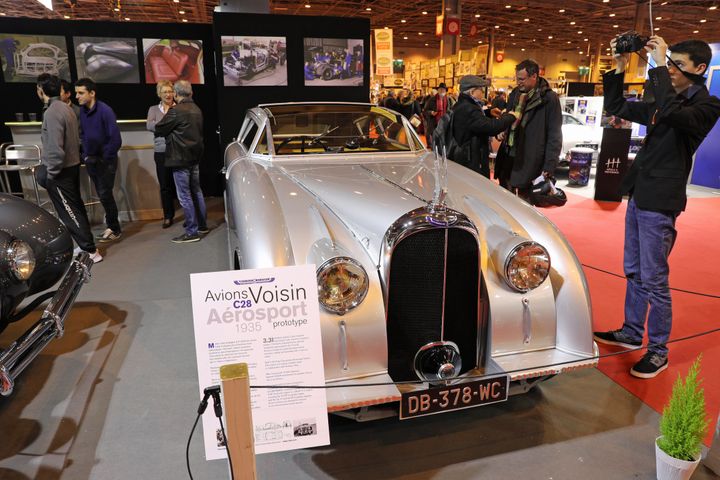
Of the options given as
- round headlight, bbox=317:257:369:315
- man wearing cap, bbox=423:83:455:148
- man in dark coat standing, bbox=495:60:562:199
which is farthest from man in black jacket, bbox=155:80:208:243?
man wearing cap, bbox=423:83:455:148

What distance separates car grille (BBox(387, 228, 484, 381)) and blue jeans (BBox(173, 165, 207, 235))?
13.6 feet

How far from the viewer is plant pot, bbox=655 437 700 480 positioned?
2100mm

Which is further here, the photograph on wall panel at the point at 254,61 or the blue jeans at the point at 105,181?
the photograph on wall panel at the point at 254,61

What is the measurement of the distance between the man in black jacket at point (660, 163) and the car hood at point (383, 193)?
794 millimetres

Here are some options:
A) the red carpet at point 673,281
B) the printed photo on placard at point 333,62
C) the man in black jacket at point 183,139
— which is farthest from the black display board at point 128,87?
the red carpet at point 673,281

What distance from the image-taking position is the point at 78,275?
3066 mm

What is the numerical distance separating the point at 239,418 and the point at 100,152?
521 cm

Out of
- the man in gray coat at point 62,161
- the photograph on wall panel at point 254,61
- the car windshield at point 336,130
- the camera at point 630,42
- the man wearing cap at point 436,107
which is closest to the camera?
the camera at point 630,42

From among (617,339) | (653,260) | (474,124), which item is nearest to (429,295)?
(653,260)

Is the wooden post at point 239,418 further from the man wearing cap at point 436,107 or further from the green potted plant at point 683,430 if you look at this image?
the man wearing cap at point 436,107

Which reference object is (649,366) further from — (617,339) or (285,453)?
(285,453)

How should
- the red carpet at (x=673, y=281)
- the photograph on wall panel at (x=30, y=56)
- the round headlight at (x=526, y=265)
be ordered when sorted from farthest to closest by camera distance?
the photograph on wall panel at (x=30, y=56), the red carpet at (x=673, y=281), the round headlight at (x=526, y=265)

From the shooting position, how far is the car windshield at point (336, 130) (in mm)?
3988

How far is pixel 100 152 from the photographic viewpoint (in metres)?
5.70
